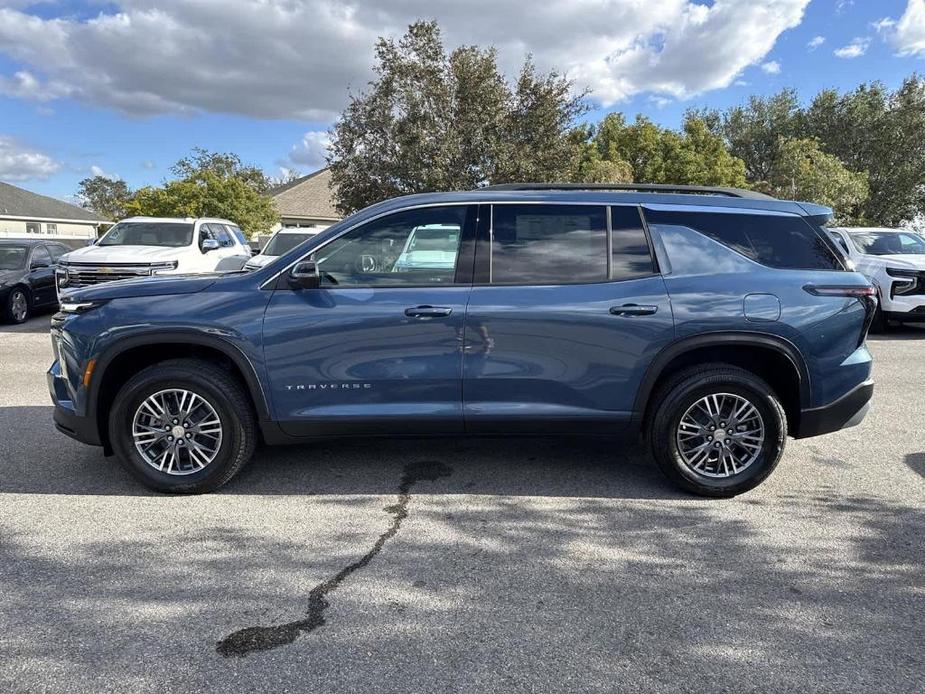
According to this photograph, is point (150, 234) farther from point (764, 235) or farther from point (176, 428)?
point (764, 235)

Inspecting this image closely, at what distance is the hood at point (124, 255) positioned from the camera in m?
11.1

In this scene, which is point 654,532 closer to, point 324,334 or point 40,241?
point 324,334

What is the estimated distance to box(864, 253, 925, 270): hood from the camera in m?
10.9

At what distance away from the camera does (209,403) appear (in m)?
4.20

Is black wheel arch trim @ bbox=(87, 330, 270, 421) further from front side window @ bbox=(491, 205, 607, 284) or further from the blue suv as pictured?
front side window @ bbox=(491, 205, 607, 284)

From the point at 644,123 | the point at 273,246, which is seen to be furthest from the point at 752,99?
the point at 273,246

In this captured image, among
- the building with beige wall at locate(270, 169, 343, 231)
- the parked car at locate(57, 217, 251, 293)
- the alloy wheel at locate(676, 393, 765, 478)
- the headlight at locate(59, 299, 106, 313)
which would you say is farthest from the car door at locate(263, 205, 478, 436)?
the building with beige wall at locate(270, 169, 343, 231)

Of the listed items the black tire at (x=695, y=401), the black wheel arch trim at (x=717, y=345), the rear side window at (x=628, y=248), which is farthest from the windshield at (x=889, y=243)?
the rear side window at (x=628, y=248)

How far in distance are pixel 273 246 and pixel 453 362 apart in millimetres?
10337

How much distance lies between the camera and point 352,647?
2.73 m

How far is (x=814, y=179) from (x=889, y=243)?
22.0 metres

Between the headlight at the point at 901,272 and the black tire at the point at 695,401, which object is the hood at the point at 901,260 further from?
the black tire at the point at 695,401

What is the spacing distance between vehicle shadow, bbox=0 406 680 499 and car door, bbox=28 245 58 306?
9.01 meters

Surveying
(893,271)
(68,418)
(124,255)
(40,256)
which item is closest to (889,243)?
(893,271)
